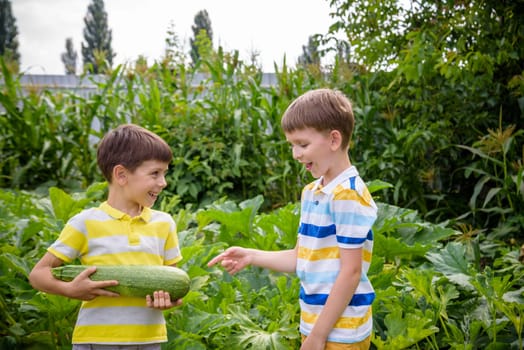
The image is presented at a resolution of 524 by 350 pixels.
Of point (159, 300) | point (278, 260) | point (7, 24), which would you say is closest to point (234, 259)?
point (278, 260)

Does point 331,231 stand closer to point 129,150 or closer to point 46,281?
point 129,150

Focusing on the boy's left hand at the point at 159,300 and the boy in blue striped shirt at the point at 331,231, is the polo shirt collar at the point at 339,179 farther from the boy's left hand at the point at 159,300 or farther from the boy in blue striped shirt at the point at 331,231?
the boy's left hand at the point at 159,300

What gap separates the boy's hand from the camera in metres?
1.91

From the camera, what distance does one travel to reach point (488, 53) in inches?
158

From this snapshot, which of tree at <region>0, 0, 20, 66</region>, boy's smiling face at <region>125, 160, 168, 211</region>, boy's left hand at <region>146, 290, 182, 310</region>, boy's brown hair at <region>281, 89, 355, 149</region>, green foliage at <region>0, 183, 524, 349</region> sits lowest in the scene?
green foliage at <region>0, 183, 524, 349</region>

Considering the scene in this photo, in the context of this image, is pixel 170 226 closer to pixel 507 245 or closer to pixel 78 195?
pixel 78 195

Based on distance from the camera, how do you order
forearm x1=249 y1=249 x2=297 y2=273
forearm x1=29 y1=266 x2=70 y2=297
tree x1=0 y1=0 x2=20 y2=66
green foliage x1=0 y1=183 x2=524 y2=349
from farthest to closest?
tree x1=0 y1=0 x2=20 y2=66
green foliage x1=0 y1=183 x2=524 y2=349
forearm x1=249 y1=249 x2=297 y2=273
forearm x1=29 y1=266 x2=70 y2=297

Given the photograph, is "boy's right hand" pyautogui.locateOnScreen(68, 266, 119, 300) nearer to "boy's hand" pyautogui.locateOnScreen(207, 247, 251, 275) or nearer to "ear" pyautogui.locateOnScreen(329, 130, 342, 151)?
"boy's hand" pyautogui.locateOnScreen(207, 247, 251, 275)

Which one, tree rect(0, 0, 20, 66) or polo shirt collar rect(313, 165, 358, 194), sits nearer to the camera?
polo shirt collar rect(313, 165, 358, 194)

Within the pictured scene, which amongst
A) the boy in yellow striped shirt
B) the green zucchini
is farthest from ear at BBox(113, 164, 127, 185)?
the green zucchini

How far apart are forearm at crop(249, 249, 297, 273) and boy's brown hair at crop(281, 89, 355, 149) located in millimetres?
400

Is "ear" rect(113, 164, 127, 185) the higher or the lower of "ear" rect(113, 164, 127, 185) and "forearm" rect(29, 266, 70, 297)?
the higher

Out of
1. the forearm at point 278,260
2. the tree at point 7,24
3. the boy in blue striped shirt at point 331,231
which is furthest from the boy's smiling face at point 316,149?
the tree at point 7,24

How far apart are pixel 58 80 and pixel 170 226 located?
12.4 m
